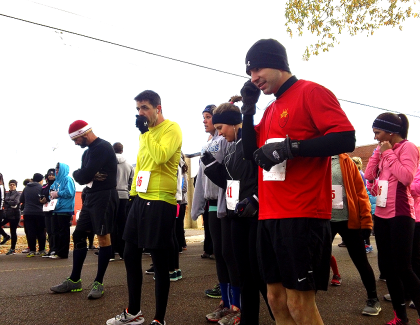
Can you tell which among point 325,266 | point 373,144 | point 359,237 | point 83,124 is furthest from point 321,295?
point 373,144

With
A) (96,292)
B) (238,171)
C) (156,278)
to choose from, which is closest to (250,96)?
(238,171)

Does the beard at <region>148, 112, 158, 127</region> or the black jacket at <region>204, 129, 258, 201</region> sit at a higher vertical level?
the beard at <region>148, 112, 158, 127</region>

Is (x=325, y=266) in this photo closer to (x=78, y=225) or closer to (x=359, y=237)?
(x=359, y=237)

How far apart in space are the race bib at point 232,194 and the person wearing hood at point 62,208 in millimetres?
5411

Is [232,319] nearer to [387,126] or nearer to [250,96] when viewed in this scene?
[250,96]

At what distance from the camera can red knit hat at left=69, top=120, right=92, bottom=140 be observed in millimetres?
4516

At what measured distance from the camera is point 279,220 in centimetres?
207

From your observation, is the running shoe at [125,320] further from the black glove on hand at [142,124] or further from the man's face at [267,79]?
the man's face at [267,79]

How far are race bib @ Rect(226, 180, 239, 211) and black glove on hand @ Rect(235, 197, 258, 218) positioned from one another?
0.30 metres

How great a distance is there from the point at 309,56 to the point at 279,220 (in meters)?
9.17

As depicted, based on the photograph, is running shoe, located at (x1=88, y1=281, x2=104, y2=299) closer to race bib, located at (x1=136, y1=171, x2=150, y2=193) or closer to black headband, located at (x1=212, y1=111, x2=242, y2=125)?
race bib, located at (x1=136, y1=171, x2=150, y2=193)

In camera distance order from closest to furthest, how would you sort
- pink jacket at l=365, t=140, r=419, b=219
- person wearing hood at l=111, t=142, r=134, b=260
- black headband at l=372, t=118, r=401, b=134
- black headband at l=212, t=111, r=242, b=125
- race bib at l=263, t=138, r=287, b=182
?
race bib at l=263, t=138, r=287, b=182 < black headband at l=212, t=111, r=242, b=125 < pink jacket at l=365, t=140, r=419, b=219 < black headband at l=372, t=118, r=401, b=134 < person wearing hood at l=111, t=142, r=134, b=260

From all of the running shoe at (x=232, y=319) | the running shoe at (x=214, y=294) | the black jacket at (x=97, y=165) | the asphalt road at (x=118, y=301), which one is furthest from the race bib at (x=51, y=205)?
the running shoe at (x=232, y=319)

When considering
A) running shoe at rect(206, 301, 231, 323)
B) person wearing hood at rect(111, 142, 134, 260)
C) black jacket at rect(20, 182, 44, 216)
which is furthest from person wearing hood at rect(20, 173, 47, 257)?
running shoe at rect(206, 301, 231, 323)
